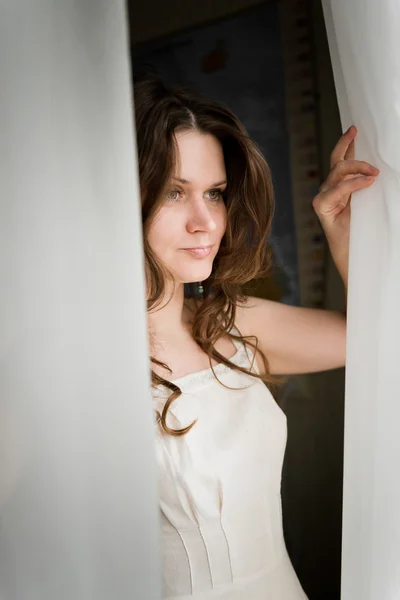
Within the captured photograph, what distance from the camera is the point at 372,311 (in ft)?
2.59

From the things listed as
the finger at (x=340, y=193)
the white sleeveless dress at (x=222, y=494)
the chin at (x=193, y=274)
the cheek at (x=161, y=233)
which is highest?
the finger at (x=340, y=193)

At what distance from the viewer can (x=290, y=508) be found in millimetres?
1655

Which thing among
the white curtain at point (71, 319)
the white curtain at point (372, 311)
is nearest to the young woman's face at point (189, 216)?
the white curtain at point (372, 311)

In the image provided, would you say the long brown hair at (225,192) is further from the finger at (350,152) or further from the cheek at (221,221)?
the finger at (350,152)

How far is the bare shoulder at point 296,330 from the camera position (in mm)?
1233

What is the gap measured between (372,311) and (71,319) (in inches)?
16.7

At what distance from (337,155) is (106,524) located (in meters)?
0.62

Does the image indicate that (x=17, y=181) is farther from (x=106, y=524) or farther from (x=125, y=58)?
(x=106, y=524)

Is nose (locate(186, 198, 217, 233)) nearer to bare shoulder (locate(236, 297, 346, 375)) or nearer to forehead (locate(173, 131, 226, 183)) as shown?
forehead (locate(173, 131, 226, 183))

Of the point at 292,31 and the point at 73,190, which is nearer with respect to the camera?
the point at 73,190

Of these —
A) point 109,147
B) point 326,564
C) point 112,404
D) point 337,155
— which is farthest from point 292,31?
point 326,564

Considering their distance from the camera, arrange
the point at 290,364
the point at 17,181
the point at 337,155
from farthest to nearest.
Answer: the point at 290,364 → the point at 337,155 → the point at 17,181

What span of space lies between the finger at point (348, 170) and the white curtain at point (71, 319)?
372mm

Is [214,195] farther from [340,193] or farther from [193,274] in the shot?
[340,193]
